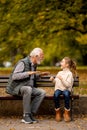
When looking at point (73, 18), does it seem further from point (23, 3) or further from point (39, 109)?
point (39, 109)

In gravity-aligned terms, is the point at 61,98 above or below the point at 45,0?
below

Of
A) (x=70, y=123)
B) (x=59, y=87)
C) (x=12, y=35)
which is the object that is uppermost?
(x=12, y=35)

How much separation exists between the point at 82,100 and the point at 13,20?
277 inches

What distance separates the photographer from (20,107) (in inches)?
416

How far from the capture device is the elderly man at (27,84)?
9703mm

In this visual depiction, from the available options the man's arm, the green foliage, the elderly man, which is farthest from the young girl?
the green foliage

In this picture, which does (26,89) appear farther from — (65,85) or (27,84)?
(65,85)

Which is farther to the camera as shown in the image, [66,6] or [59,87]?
[66,6]

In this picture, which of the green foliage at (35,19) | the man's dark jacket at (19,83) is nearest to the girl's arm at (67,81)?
the man's dark jacket at (19,83)

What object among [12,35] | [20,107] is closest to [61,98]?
[20,107]

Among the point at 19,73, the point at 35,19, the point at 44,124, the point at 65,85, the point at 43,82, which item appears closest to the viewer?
the point at 44,124

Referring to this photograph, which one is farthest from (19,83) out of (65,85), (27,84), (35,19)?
(35,19)

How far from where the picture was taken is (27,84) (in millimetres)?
9891

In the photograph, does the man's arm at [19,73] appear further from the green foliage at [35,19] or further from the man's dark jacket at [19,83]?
the green foliage at [35,19]
